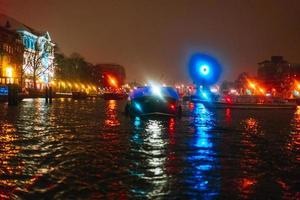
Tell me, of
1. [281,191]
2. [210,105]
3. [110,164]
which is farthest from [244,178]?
[210,105]

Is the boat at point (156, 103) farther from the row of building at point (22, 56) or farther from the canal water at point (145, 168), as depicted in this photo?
the row of building at point (22, 56)

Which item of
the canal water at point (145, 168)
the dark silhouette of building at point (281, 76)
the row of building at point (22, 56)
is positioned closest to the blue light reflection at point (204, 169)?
the canal water at point (145, 168)

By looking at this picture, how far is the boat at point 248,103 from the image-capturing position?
50938mm

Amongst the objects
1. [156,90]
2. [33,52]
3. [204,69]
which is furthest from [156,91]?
[33,52]

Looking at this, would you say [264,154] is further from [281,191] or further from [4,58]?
[4,58]

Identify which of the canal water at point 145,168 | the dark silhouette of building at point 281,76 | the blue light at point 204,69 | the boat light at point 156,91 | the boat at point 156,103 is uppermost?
the dark silhouette of building at point 281,76

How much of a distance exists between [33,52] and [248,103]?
8495 centimetres

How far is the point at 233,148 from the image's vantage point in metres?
13.5

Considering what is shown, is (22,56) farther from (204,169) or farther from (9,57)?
(204,169)

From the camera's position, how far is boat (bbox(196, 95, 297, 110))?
5094 centimetres

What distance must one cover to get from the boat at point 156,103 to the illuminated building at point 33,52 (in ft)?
259

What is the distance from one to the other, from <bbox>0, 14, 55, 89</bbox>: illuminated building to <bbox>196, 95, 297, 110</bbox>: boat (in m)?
61.7

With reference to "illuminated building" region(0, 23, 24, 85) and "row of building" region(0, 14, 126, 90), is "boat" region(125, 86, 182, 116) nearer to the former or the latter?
"row of building" region(0, 14, 126, 90)

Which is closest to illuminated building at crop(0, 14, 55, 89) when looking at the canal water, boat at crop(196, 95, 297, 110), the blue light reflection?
boat at crop(196, 95, 297, 110)
